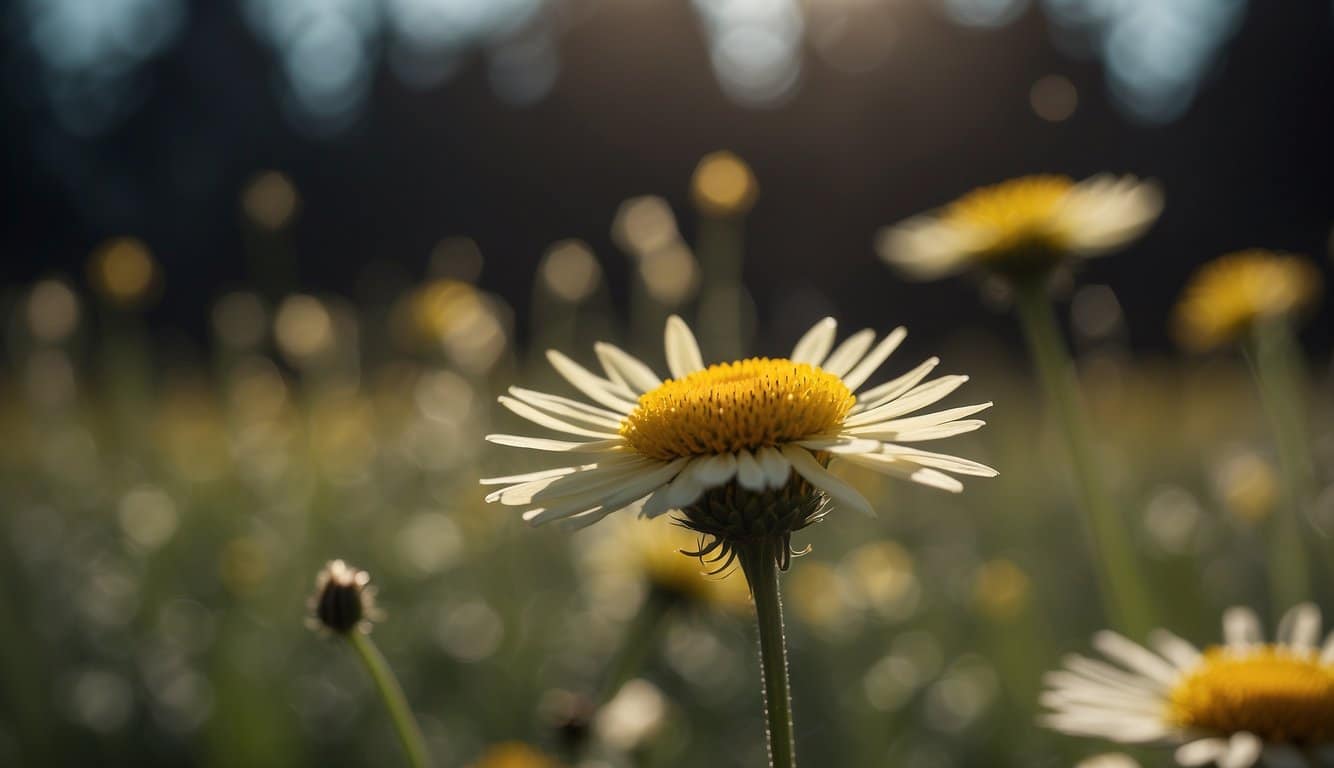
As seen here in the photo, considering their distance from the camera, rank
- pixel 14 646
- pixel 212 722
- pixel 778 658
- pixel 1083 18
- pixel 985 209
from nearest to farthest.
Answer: pixel 778 658
pixel 985 209
pixel 212 722
pixel 14 646
pixel 1083 18

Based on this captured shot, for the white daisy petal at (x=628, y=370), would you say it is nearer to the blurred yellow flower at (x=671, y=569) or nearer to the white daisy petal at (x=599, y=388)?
the white daisy petal at (x=599, y=388)

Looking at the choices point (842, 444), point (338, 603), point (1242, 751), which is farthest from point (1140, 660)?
point (338, 603)

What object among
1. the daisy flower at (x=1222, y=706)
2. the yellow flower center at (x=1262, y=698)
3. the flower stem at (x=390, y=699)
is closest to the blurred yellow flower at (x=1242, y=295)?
the daisy flower at (x=1222, y=706)

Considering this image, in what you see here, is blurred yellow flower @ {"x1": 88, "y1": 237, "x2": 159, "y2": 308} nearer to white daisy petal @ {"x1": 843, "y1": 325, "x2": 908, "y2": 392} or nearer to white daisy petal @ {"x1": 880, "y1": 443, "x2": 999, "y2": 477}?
white daisy petal @ {"x1": 843, "y1": 325, "x2": 908, "y2": 392}

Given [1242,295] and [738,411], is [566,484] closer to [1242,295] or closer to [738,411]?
[738,411]

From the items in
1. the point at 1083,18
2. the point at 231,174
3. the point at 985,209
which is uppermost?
the point at 231,174

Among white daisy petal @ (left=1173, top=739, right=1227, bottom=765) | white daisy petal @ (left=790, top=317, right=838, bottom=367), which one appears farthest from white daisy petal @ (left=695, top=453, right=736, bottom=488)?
white daisy petal @ (left=1173, top=739, right=1227, bottom=765)

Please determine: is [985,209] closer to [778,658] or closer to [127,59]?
[778,658]

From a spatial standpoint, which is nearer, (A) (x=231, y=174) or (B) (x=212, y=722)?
(B) (x=212, y=722)

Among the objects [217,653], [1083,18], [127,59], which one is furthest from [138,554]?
[127,59]
